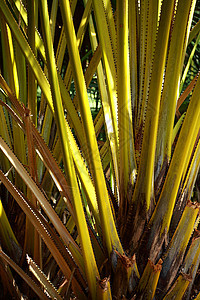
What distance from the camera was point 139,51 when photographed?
0.47m

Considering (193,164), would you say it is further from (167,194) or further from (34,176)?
(34,176)

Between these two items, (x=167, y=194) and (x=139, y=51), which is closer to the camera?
(x=167, y=194)

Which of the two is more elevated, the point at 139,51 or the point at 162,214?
the point at 139,51

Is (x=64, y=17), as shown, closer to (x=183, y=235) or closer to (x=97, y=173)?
(x=97, y=173)

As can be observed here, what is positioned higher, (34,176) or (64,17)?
(64,17)

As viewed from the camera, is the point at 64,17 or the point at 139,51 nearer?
the point at 64,17

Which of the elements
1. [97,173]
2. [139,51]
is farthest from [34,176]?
[139,51]

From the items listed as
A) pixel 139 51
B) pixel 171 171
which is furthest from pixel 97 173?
pixel 139 51

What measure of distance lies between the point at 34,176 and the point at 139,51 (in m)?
0.22

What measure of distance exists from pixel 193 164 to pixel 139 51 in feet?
0.58

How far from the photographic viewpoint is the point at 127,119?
0.39 meters

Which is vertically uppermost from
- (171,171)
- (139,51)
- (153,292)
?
(139,51)

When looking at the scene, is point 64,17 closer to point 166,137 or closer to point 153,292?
point 166,137

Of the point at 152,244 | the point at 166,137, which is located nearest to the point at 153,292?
the point at 152,244
